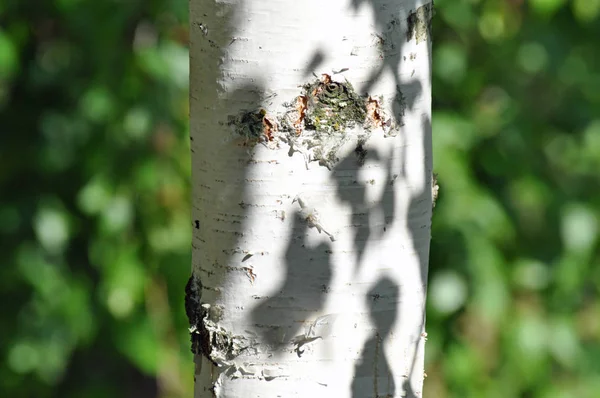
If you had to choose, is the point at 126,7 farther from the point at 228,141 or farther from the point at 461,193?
the point at 228,141

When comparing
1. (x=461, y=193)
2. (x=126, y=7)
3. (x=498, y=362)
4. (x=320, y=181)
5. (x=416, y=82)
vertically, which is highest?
(x=126, y=7)

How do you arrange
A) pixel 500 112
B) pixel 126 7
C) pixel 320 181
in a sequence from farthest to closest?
1. pixel 500 112
2. pixel 126 7
3. pixel 320 181

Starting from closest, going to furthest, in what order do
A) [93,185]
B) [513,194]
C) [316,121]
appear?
[316,121] < [93,185] < [513,194]

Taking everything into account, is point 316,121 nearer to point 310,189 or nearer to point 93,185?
point 310,189

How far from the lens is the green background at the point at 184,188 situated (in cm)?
271

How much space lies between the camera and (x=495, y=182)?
9.34 ft

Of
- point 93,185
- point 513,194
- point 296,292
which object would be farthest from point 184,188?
point 296,292

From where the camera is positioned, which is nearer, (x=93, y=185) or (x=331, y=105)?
(x=331, y=105)

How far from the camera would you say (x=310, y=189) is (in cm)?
98

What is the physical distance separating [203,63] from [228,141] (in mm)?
110

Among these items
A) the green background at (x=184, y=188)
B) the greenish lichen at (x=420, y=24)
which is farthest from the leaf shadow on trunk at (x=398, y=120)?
the green background at (x=184, y=188)

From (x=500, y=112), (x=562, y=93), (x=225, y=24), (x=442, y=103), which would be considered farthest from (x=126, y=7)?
(x=225, y=24)

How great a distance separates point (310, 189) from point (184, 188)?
1.95 meters

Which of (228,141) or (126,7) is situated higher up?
(126,7)
